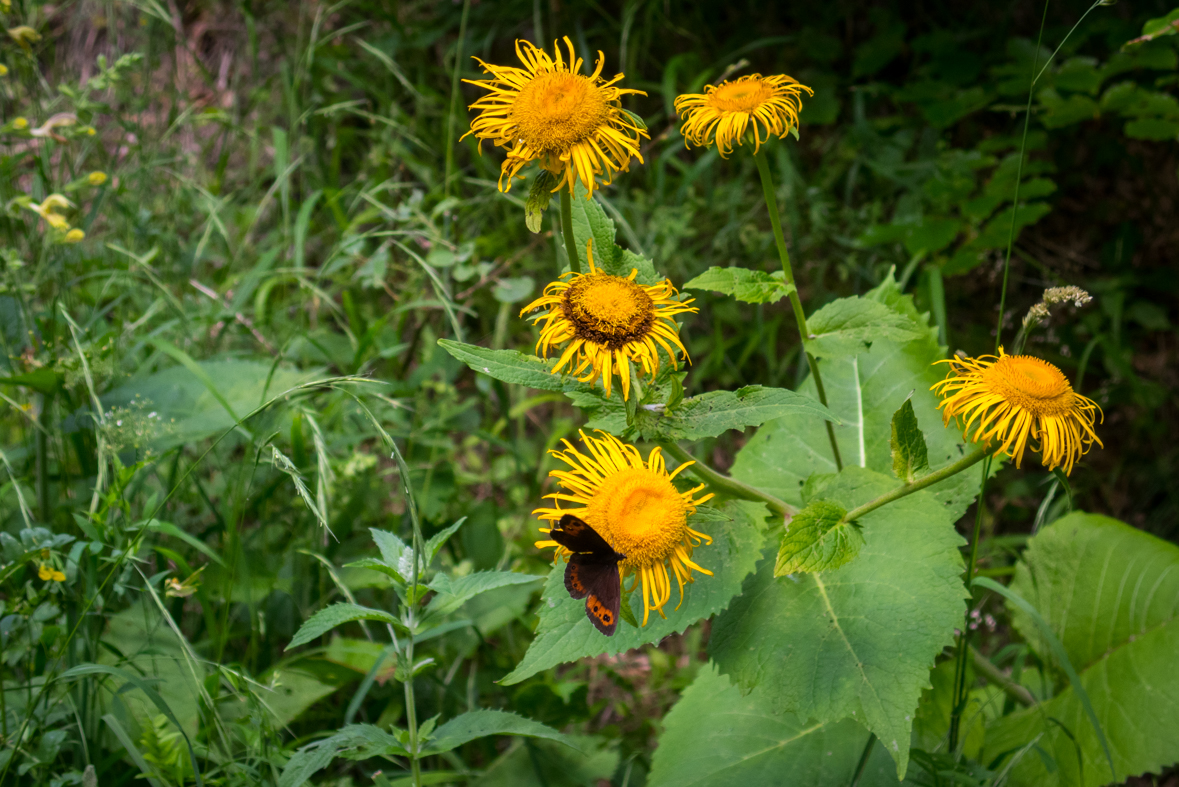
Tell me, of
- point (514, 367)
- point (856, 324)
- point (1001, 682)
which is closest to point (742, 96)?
point (856, 324)

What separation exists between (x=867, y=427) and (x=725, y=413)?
30.2 inches

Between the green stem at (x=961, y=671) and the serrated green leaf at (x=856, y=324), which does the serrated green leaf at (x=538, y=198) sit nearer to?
the serrated green leaf at (x=856, y=324)

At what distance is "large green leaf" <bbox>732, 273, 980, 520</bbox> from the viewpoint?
1707mm

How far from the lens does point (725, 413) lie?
113 centimetres

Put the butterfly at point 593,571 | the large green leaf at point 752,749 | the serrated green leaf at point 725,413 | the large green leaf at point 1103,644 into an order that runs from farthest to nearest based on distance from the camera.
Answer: the large green leaf at point 1103,644 → the large green leaf at point 752,749 → the serrated green leaf at point 725,413 → the butterfly at point 593,571

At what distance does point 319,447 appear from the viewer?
1.43m

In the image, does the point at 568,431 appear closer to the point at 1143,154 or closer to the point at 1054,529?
the point at 1054,529

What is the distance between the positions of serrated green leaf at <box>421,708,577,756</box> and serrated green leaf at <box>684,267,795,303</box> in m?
0.76

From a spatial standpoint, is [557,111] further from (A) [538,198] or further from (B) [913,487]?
(B) [913,487]

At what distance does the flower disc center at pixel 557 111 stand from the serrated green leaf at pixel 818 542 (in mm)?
637

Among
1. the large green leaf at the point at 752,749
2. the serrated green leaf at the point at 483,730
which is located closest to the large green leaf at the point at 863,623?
the large green leaf at the point at 752,749

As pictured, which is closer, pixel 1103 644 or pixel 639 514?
pixel 639 514

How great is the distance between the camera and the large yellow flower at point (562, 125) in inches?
44.4

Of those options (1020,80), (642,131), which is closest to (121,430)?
(642,131)
